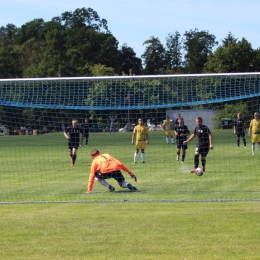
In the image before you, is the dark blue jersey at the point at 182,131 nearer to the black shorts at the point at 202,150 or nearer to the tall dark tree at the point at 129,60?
the black shorts at the point at 202,150

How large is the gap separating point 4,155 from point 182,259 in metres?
21.4

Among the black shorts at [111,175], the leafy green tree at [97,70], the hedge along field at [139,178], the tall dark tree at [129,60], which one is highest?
the tall dark tree at [129,60]

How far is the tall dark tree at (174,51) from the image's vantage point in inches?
4166

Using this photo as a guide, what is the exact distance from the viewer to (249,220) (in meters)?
10.1

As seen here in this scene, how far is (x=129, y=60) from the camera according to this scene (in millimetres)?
105438

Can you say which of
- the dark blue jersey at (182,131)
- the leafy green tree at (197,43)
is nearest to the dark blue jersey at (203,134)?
the dark blue jersey at (182,131)

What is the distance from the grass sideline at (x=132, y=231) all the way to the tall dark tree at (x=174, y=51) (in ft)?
307

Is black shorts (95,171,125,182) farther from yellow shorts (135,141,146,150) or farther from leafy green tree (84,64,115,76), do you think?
leafy green tree (84,64,115,76)

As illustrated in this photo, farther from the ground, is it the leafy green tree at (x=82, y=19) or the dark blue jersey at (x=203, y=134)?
the leafy green tree at (x=82, y=19)

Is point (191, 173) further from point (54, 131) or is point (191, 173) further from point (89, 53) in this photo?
point (89, 53)

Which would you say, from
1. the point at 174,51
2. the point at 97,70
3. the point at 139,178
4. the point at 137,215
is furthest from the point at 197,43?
the point at 137,215

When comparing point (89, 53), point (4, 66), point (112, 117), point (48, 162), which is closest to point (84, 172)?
point (112, 117)

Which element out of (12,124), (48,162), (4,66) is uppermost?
(4,66)

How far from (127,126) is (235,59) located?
5012 centimetres
